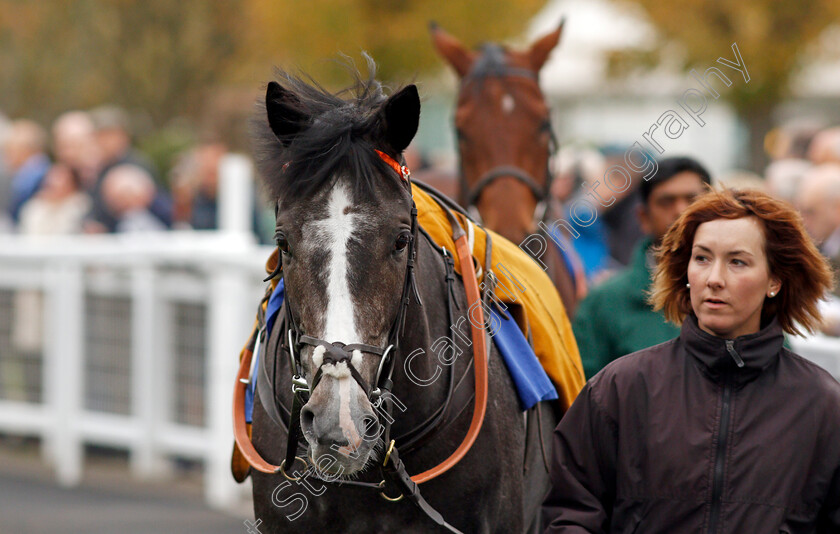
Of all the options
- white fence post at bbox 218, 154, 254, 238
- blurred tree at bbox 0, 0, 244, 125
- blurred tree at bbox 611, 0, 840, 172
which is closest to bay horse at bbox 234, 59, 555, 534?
white fence post at bbox 218, 154, 254, 238

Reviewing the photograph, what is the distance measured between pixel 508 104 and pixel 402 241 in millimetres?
3060

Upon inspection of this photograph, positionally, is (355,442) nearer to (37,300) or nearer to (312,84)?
(312,84)

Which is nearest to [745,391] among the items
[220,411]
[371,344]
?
[371,344]

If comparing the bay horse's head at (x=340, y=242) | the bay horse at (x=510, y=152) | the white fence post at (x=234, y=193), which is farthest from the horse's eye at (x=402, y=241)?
the white fence post at (x=234, y=193)

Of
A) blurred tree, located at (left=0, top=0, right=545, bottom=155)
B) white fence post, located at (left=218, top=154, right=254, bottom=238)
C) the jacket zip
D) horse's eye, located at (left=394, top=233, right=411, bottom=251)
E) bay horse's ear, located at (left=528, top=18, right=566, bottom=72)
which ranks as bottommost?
the jacket zip

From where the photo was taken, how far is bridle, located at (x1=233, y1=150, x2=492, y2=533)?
2824 mm

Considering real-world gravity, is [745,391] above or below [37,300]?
below

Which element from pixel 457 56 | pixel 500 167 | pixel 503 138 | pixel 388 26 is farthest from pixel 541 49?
pixel 388 26

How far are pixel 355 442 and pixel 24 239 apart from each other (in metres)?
7.41

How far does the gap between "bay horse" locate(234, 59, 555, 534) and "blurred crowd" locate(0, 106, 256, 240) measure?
6.21m

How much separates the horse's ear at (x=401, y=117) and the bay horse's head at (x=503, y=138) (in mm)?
2451

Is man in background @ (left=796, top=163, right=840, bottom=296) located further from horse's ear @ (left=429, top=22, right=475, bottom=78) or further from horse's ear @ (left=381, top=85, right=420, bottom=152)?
horse's ear @ (left=381, top=85, right=420, bottom=152)

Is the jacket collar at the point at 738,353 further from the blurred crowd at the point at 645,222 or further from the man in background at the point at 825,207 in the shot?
the man in background at the point at 825,207

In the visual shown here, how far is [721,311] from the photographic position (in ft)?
9.02
